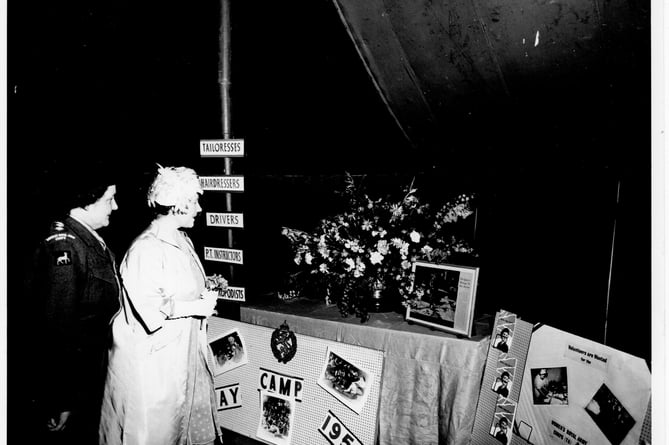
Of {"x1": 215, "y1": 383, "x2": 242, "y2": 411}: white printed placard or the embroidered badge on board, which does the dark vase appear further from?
the embroidered badge on board

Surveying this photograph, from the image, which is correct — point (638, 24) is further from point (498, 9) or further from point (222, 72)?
A: point (222, 72)

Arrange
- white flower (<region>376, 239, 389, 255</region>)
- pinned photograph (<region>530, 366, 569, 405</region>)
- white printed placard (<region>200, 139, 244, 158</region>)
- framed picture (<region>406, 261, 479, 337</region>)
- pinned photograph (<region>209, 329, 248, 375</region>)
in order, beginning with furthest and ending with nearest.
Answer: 1. white printed placard (<region>200, 139, 244, 158</region>)
2. pinned photograph (<region>209, 329, 248, 375</region>)
3. white flower (<region>376, 239, 389, 255</region>)
4. framed picture (<region>406, 261, 479, 337</region>)
5. pinned photograph (<region>530, 366, 569, 405</region>)

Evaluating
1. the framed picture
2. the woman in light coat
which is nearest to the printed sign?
the woman in light coat

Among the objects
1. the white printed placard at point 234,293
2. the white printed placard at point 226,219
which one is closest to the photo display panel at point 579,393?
the white printed placard at point 234,293

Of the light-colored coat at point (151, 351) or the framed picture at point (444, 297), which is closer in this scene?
the light-colored coat at point (151, 351)

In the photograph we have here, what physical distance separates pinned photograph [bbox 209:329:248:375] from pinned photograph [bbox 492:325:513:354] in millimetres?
1480

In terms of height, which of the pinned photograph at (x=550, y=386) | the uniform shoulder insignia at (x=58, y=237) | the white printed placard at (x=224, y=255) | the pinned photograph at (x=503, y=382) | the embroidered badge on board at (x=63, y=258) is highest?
the uniform shoulder insignia at (x=58, y=237)

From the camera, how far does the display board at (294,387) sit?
2.28 metres

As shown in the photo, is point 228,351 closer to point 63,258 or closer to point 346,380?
point 346,380

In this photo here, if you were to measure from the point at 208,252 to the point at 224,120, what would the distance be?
0.94 m

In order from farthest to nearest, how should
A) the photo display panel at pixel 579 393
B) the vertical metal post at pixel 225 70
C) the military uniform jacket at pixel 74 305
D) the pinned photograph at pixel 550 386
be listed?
the vertical metal post at pixel 225 70, the military uniform jacket at pixel 74 305, the pinned photograph at pixel 550 386, the photo display panel at pixel 579 393

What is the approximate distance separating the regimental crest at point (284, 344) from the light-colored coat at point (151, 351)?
19.9 inches

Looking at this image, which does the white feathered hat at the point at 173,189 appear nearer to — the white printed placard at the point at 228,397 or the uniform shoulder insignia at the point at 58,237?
the uniform shoulder insignia at the point at 58,237

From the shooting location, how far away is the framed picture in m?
2.33
